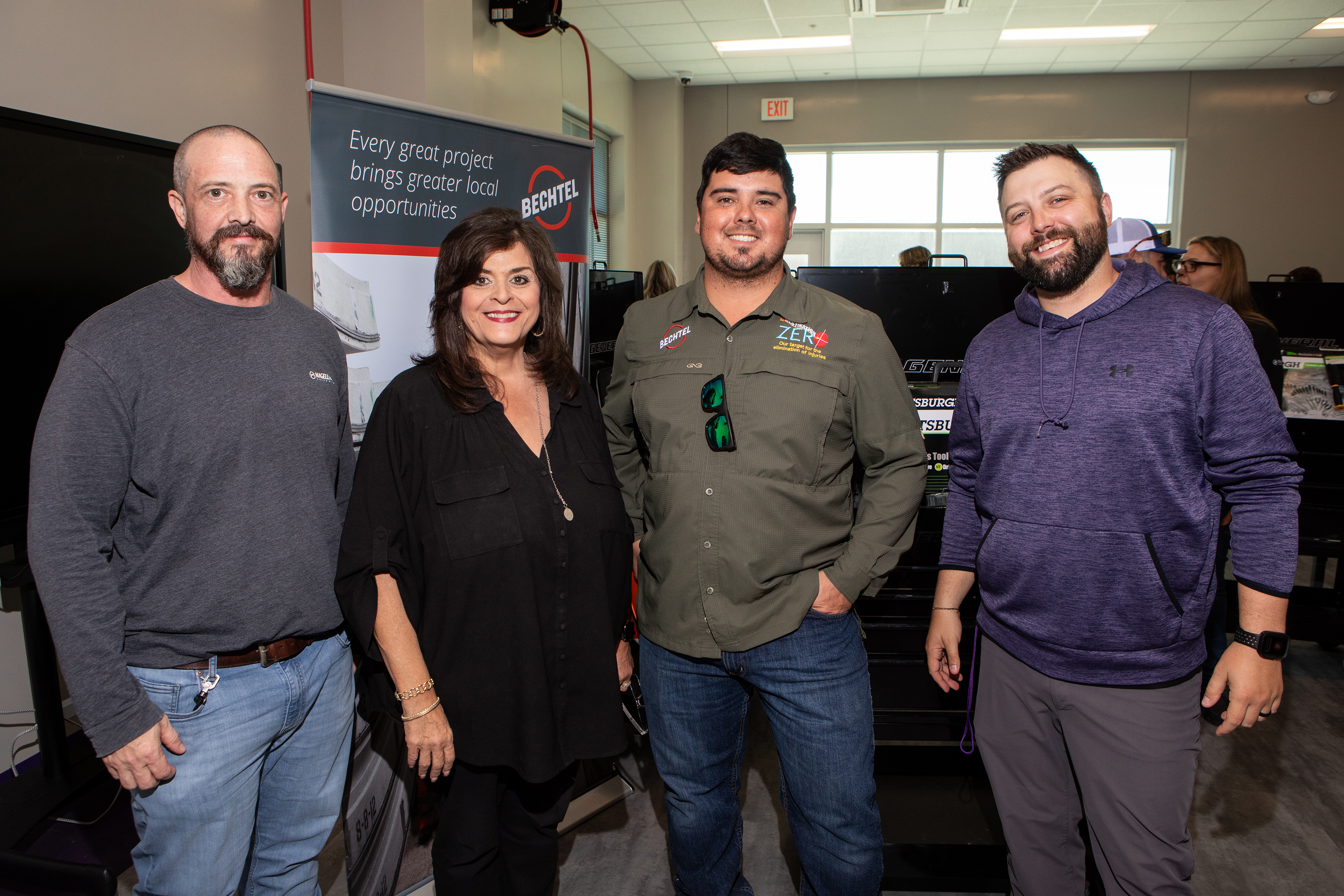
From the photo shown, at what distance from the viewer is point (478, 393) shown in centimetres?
148

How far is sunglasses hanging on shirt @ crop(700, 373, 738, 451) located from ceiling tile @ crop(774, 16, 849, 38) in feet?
20.7

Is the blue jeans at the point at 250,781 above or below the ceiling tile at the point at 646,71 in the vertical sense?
below

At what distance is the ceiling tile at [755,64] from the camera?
26.1ft

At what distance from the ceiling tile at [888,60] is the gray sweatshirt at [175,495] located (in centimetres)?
784

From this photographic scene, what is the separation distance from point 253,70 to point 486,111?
1.37 meters

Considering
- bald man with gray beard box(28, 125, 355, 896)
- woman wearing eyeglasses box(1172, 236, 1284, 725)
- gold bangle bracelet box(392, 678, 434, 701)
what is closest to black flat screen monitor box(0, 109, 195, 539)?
bald man with gray beard box(28, 125, 355, 896)

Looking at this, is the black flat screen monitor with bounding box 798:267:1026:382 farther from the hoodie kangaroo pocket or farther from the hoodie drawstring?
the hoodie kangaroo pocket

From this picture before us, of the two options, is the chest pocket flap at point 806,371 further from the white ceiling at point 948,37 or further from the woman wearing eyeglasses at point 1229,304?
the white ceiling at point 948,37

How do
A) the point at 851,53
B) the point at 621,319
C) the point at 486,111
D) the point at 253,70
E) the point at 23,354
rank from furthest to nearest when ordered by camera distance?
the point at 851,53
the point at 486,111
the point at 621,319
the point at 253,70
the point at 23,354

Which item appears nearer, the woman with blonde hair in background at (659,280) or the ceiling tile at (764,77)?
the woman with blonde hair in background at (659,280)

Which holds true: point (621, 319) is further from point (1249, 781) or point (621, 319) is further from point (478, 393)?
point (1249, 781)

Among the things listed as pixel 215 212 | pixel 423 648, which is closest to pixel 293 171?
pixel 215 212

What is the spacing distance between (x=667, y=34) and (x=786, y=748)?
23.2 feet

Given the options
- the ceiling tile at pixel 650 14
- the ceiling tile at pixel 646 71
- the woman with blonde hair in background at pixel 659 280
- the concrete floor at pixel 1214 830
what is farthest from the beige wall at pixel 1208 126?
the concrete floor at pixel 1214 830
